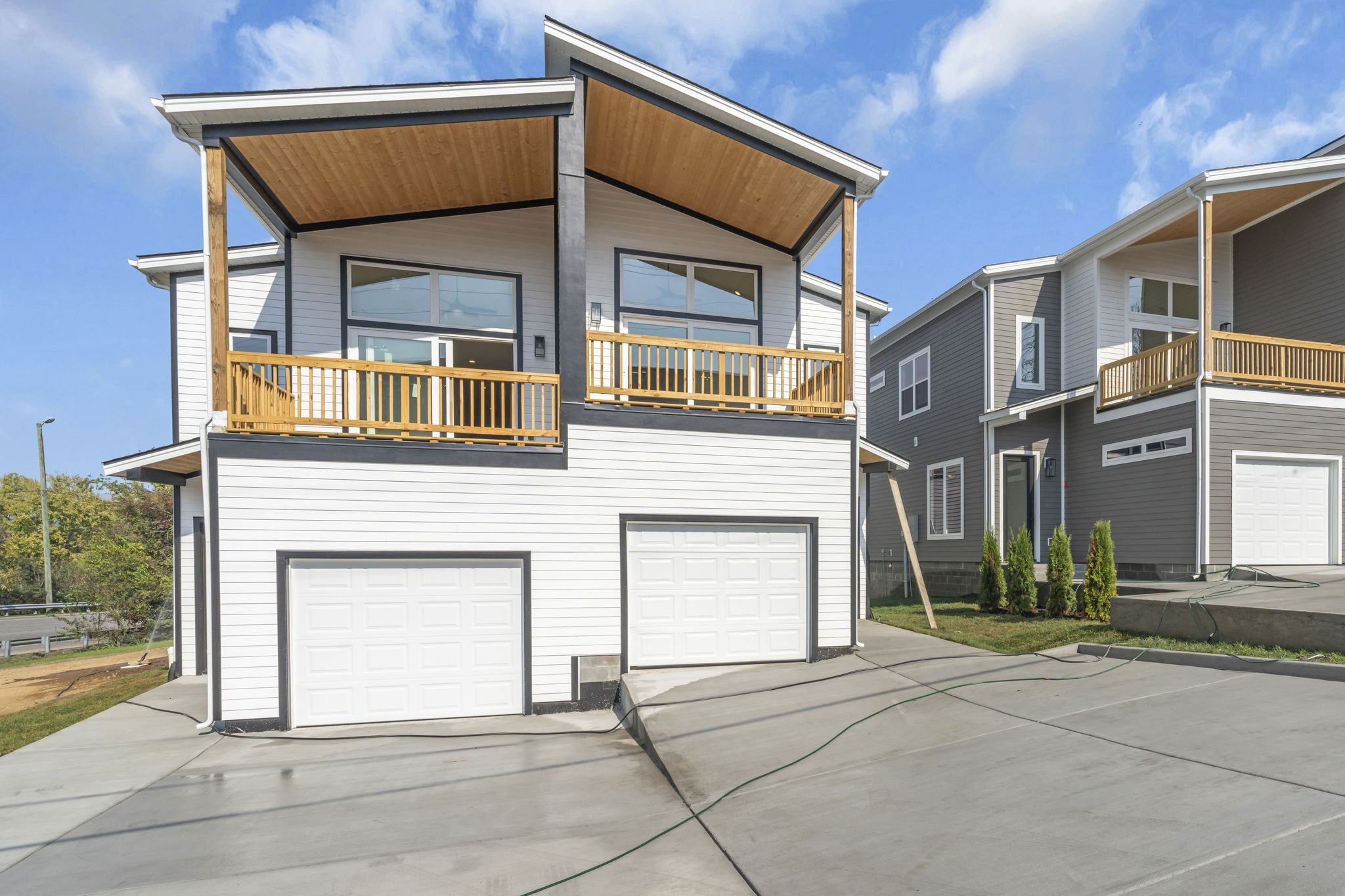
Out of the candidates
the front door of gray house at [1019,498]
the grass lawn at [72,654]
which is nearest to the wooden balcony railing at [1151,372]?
the front door of gray house at [1019,498]

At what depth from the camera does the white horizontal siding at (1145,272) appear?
1412cm

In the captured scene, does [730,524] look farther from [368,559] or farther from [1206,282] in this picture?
[1206,282]

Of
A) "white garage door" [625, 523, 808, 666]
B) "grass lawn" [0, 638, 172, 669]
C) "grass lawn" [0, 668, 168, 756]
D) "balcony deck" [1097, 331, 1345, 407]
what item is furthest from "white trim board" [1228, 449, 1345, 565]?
"grass lawn" [0, 638, 172, 669]

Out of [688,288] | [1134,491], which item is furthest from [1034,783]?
[1134,491]

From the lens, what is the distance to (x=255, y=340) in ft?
33.4

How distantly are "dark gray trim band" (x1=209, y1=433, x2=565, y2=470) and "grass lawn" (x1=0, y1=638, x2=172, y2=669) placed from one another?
1059 centimetres

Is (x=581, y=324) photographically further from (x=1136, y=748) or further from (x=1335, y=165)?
(x=1335, y=165)

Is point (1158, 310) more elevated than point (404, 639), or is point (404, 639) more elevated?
point (1158, 310)

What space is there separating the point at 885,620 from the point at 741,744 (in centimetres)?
707

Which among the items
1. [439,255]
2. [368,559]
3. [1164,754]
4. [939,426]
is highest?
[439,255]

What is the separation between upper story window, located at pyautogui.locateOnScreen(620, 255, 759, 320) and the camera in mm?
10766

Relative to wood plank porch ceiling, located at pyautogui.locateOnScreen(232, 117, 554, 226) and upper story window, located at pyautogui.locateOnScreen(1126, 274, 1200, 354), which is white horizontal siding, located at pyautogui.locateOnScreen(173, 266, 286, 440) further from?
upper story window, located at pyautogui.locateOnScreen(1126, 274, 1200, 354)

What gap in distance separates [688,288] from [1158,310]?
414 inches

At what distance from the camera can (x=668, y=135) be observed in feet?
30.7
